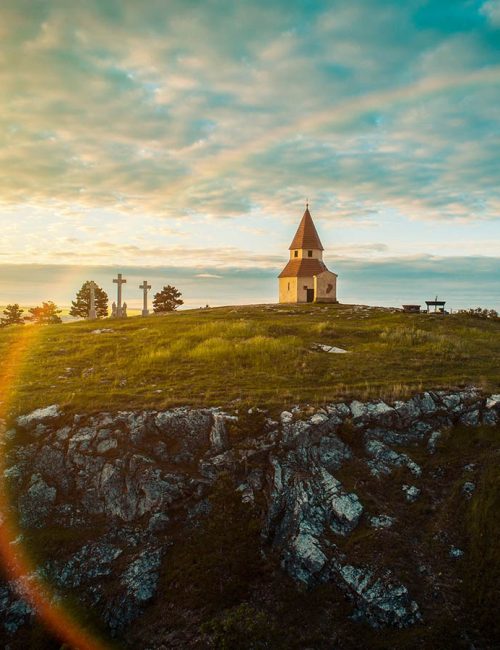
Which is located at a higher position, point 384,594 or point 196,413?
point 196,413

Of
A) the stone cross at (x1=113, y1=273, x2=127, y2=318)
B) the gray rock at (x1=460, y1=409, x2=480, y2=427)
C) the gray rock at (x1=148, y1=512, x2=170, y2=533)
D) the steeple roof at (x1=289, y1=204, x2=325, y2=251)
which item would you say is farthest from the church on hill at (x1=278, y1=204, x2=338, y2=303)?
the gray rock at (x1=148, y1=512, x2=170, y2=533)

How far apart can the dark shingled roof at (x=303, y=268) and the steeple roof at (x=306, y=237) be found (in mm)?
1780

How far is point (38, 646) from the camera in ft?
38.2

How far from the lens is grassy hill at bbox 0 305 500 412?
742 inches

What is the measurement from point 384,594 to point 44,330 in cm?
3398

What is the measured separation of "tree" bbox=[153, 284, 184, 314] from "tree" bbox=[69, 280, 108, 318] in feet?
32.0

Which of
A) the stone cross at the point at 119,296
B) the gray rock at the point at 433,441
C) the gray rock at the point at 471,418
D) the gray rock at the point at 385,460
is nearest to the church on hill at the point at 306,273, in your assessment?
the stone cross at the point at 119,296

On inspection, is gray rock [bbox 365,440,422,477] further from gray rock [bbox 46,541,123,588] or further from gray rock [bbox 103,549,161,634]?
gray rock [bbox 46,541,123,588]

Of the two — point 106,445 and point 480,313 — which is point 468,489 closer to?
point 106,445

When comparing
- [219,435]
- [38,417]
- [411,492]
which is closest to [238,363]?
[219,435]

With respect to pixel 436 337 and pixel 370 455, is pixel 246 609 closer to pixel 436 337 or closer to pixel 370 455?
pixel 370 455

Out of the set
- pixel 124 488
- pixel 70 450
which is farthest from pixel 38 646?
pixel 70 450

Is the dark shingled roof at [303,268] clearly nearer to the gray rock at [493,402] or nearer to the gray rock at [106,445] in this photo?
the gray rock at [493,402]

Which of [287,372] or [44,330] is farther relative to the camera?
[44,330]
